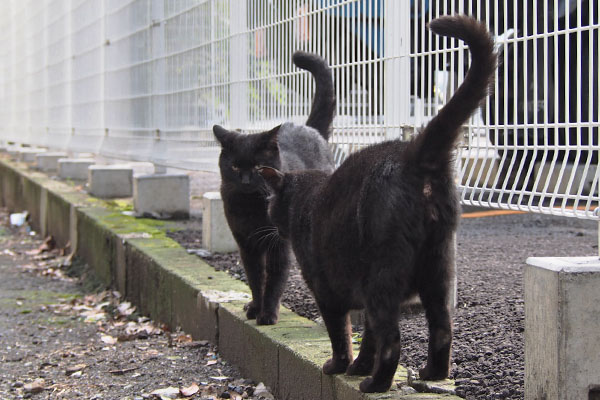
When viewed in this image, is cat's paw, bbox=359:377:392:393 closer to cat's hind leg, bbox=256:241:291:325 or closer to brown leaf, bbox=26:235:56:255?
cat's hind leg, bbox=256:241:291:325

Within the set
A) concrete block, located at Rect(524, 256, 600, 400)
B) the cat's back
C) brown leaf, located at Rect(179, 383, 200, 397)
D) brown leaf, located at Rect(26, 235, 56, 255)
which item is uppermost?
the cat's back

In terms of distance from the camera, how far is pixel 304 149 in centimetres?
433

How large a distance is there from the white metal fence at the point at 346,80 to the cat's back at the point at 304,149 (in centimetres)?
23

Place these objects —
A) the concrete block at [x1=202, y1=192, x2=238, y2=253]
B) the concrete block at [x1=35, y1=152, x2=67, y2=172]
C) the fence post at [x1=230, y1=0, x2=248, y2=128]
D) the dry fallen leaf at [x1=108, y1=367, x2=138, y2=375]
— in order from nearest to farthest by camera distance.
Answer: the dry fallen leaf at [x1=108, y1=367, x2=138, y2=375], the concrete block at [x1=202, y1=192, x2=238, y2=253], the fence post at [x1=230, y1=0, x2=248, y2=128], the concrete block at [x1=35, y1=152, x2=67, y2=172]

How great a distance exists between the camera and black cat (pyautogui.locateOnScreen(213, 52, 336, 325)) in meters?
→ 3.84

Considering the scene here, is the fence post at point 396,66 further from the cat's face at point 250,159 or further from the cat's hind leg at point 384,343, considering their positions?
the cat's hind leg at point 384,343

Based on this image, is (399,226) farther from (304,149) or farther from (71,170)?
(71,170)

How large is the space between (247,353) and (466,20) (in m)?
1.96

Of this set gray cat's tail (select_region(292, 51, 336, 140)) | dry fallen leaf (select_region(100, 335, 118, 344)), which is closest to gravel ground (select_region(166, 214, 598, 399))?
dry fallen leaf (select_region(100, 335, 118, 344))

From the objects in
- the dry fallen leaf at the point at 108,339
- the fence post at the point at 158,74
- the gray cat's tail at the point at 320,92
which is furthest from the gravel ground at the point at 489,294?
the fence post at the point at 158,74

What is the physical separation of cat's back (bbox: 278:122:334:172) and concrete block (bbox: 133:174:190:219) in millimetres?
2844

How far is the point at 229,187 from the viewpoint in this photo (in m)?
4.10

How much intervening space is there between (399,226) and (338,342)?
65cm

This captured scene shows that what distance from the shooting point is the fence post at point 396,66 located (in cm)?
376
